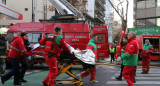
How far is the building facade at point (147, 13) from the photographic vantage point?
3838 centimetres

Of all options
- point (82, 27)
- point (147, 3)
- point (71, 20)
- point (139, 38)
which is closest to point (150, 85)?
point (82, 27)

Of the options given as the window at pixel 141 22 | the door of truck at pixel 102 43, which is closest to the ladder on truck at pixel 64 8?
the door of truck at pixel 102 43

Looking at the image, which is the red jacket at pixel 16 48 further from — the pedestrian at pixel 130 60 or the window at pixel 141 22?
the window at pixel 141 22

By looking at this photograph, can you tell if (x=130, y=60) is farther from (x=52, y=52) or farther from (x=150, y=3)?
(x=150, y=3)

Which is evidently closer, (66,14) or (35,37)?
(35,37)

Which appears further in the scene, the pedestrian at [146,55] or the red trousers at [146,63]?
the red trousers at [146,63]

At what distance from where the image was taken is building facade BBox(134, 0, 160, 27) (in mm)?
38375

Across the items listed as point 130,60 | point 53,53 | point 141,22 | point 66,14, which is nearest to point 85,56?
point 53,53

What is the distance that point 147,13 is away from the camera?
130 feet

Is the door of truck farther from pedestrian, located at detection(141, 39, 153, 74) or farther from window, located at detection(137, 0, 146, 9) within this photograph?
window, located at detection(137, 0, 146, 9)

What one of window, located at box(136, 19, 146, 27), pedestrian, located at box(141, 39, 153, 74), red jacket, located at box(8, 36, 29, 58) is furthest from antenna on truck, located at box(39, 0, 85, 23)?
window, located at box(136, 19, 146, 27)

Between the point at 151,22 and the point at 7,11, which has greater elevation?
the point at 151,22

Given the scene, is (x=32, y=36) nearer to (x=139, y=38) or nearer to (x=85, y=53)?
(x=85, y=53)

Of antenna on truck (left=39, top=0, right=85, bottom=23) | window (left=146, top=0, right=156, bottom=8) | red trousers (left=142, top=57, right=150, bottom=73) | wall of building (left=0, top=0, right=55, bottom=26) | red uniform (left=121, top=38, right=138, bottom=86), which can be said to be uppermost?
window (left=146, top=0, right=156, bottom=8)
